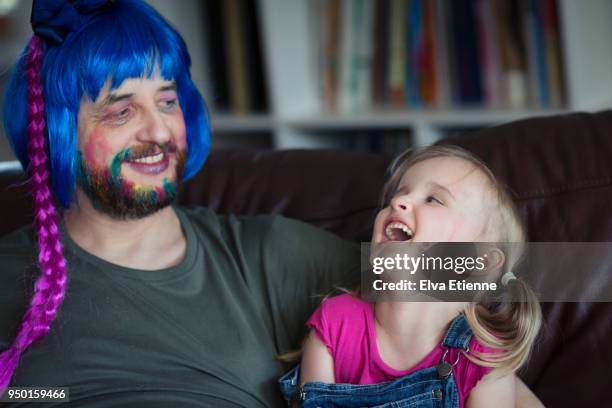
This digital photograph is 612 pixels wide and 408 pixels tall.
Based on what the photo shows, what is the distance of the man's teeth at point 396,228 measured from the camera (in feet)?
3.81

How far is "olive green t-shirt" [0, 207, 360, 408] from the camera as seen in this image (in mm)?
1271

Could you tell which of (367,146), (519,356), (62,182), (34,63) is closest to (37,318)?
(62,182)

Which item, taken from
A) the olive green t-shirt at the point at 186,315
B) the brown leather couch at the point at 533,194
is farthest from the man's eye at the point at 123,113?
the brown leather couch at the point at 533,194

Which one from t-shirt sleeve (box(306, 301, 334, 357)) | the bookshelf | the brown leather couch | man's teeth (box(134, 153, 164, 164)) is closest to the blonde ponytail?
A: the brown leather couch

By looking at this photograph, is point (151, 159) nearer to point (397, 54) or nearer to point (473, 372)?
point (473, 372)

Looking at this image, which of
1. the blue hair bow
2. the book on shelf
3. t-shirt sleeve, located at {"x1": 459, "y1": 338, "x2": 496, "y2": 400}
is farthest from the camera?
the book on shelf

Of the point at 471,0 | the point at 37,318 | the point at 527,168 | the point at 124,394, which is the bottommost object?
the point at 124,394

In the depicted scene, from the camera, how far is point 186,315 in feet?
4.40

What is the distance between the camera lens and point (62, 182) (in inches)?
54.4

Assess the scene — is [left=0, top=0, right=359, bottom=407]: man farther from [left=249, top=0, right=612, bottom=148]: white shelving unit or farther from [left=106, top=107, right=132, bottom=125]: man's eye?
[left=249, top=0, right=612, bottom=148]: white shelving unit

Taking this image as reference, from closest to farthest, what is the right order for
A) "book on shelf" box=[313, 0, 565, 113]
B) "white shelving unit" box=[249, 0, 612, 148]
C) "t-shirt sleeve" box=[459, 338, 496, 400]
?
"t-shirt sleeve" box=[459, 338, 496, 400]
"white shelving unit" box=[249, 0, 612, 148]
"book on shelf" box=[313, 0, 565, 113]

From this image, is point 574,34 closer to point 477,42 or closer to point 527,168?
point 477,42

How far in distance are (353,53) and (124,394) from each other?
1548mm

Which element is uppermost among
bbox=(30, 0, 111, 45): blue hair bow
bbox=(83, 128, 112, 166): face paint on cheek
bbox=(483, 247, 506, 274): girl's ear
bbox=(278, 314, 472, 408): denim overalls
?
bbox=(30, 0, 111, 45): blue hair bow
